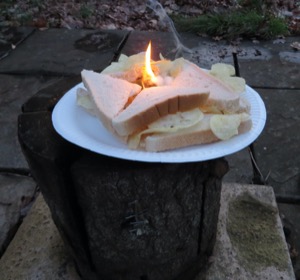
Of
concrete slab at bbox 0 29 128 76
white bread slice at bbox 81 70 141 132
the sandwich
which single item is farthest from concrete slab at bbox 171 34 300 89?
white bread slice at bbox 81 70 141 132

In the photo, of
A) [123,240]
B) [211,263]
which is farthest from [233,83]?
[211,263]

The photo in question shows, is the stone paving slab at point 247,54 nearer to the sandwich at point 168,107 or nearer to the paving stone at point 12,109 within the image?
the paving stone at point 12,109

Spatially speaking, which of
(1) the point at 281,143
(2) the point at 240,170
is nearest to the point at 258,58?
(1) the point at 281,143

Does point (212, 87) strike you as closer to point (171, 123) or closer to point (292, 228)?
point (171, 123)

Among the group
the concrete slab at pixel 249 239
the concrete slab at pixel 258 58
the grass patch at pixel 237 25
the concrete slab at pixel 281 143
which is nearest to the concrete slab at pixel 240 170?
the concrete slab at pixel 281 143

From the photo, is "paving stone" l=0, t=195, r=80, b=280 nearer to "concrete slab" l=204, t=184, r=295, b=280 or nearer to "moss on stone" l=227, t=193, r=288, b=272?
"concrete slab" l=204, t=184, r=295, b=280

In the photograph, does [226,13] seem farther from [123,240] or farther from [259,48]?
[123,240]
